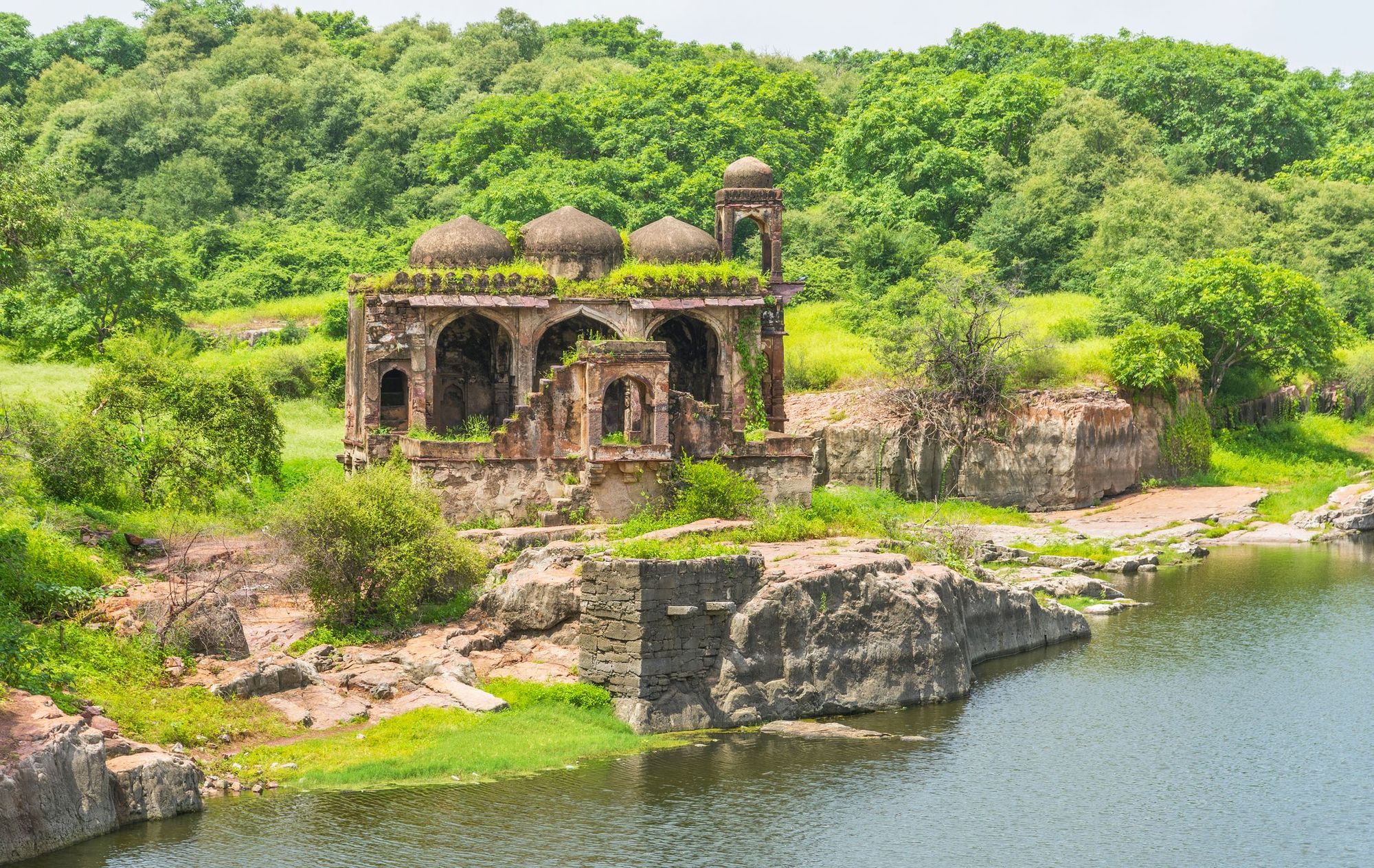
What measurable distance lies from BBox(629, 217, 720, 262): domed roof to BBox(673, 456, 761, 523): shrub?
630 cm

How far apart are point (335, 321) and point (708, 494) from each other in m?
20.9

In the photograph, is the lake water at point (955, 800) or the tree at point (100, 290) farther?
the tree at point (100, 290)

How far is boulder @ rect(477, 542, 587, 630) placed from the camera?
72.0 feet

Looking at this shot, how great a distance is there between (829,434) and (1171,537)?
8045mm

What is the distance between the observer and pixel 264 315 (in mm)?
48688

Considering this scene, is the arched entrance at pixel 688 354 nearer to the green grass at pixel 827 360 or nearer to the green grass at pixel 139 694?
the green grass at pixel 827 360

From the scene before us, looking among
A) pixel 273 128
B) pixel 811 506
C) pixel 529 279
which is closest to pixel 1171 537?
pixel 811 506

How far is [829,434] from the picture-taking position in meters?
39.1

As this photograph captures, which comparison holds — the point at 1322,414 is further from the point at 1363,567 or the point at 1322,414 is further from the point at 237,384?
the point at 237,384

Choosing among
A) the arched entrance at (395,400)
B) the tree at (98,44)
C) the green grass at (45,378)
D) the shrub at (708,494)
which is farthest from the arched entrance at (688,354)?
the tree at (98,44)

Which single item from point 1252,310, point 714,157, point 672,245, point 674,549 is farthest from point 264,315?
point 674,549

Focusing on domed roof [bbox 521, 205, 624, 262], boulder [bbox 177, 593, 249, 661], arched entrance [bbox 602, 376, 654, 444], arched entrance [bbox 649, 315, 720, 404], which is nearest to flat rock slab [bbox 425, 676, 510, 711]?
boulder [bbox 177, 593, 249, 661]

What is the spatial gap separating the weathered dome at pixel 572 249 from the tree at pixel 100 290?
14.4 metres

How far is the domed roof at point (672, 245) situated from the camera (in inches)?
1268
